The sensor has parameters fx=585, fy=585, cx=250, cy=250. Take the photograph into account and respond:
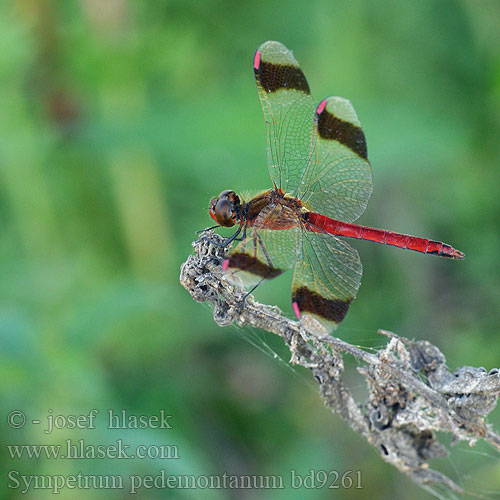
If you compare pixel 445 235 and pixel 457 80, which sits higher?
pixel 457 80

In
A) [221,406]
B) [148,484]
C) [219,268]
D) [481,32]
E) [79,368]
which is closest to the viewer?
[219,268]

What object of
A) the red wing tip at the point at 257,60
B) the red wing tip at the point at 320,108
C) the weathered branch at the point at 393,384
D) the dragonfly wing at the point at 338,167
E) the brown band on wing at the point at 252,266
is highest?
the red wing tip at the point at 257,60

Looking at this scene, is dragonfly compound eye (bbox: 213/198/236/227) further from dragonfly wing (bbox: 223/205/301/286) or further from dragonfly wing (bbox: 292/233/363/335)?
dragonfly wing (bbox: 292/233/363/335)

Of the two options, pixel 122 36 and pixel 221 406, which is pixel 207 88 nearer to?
pixel 122 36

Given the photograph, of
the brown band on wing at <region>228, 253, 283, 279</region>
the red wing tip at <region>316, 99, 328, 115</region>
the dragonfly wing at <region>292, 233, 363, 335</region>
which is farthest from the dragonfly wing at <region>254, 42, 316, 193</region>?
the brown band on wing at <region>228, 253, 283, 279</region>

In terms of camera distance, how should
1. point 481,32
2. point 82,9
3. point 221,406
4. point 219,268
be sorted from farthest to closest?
point 481,32 → point 82,9 → point 221,406 → point 219,268

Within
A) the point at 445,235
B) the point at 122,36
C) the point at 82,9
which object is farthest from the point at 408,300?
the point at 82,9

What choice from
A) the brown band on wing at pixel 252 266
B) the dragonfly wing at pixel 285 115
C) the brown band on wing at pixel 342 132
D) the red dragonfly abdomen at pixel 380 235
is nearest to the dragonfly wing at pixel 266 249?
the brown band on wing at pixel 252 266

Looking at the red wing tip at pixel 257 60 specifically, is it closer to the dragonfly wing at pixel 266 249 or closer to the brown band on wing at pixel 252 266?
the dragonfly wing at pixel 266 249
